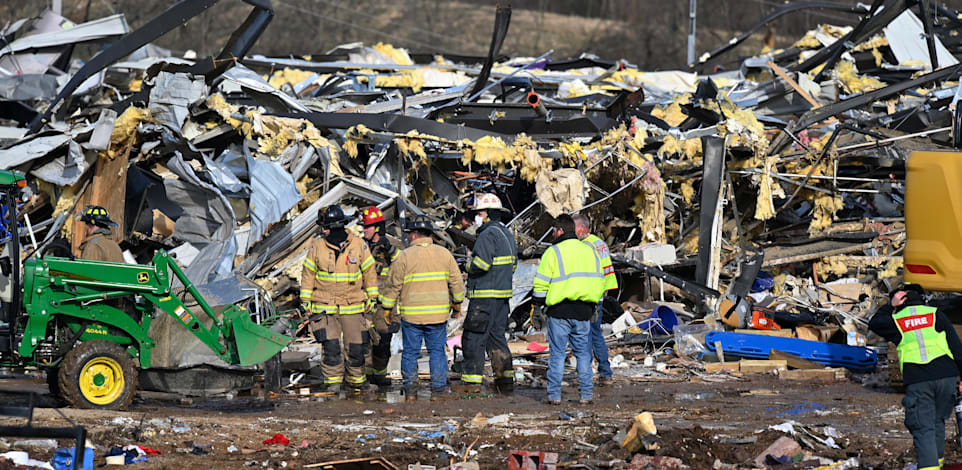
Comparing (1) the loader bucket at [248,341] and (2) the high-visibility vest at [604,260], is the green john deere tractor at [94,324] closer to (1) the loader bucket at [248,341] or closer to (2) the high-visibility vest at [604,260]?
(1) the loader bucket at [248,341]

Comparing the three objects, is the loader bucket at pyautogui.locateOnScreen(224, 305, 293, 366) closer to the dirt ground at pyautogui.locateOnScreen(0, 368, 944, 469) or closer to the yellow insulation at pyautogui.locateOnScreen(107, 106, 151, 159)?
the dirt ground at pyautogui.locateOnScreen(0, 368, 944, 469)

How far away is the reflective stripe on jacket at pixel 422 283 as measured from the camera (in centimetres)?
884

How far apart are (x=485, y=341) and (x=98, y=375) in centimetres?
342

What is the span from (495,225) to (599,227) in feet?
13.3

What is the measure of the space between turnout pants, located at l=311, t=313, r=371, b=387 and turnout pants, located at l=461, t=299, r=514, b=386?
98 centimetres

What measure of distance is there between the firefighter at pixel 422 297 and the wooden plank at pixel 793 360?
3.75 m

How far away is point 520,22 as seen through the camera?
1816 inches

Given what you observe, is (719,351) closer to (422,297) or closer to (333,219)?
(422,297)

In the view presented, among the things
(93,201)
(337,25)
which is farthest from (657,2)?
(93,201)

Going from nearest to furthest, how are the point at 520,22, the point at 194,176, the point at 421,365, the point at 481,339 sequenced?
the point at 481,339 < the point at 421,365 < the point at 194,176 < the point at 520,22

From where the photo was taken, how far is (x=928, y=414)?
19.2 feet

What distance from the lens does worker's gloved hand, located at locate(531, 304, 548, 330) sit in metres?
11.7

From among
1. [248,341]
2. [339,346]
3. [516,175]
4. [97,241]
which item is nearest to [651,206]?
[516,175]

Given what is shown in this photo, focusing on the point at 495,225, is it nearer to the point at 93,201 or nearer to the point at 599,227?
the point at 599,227
